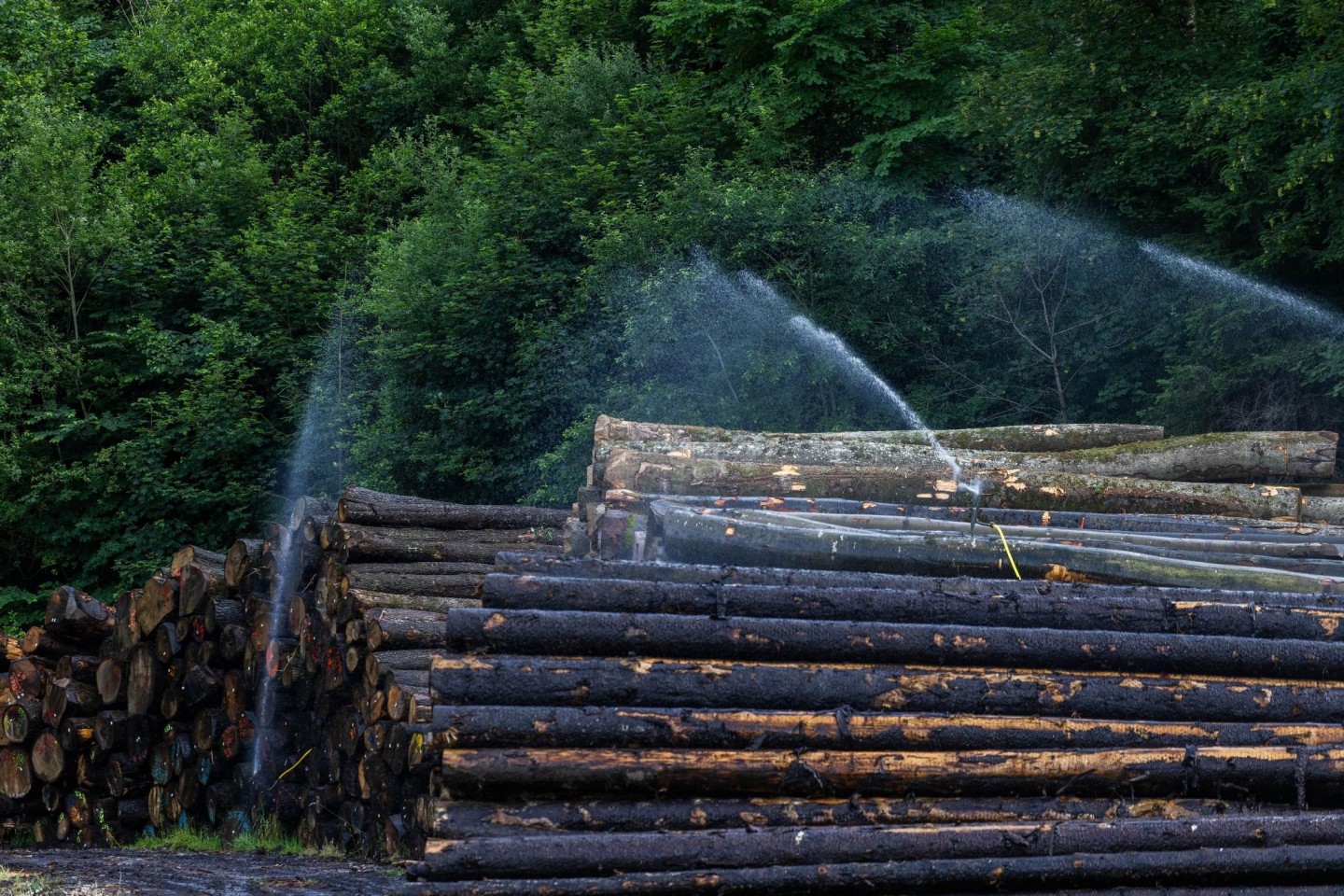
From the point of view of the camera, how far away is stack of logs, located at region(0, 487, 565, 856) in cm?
984

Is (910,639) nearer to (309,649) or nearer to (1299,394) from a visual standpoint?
(309,649)

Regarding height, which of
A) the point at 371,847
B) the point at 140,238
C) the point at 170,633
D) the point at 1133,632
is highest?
the point at 140,238

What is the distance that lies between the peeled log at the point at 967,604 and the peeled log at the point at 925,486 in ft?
7.62

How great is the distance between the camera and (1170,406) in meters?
17.0

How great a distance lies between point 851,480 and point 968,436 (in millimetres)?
3248

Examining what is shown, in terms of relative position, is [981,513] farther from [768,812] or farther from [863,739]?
[768,812]

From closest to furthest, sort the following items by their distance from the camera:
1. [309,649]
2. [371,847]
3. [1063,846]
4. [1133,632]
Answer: [1063,846]
[1133,632]
[371,847]
[309,649]

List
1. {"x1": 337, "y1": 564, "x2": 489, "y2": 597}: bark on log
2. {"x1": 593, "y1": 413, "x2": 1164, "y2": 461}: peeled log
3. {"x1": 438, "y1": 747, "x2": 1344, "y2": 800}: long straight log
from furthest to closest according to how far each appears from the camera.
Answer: {"x1": 593, "y1": 413, "x2": 1164, "y2": 461}: peeled log → {"x1": 337, "y1": 564, "x2": 489, "y2": 597}: bark on log → {"x1": 438, "y1": 747, "x2": 1344, "y2": 800}: long straight log

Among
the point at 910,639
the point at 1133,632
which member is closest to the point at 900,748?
the point at 910,639

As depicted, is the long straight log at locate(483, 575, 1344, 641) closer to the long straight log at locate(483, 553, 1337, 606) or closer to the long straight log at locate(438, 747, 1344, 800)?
the long straight log at locate(483, 553, 1337, 606)

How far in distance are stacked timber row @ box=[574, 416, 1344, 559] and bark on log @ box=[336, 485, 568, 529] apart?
2.16 m

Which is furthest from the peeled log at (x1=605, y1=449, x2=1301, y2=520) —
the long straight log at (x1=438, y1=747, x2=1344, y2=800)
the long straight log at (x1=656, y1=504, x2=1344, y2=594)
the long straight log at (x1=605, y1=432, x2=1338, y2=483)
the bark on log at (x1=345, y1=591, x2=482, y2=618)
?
the long straight log at (x1=438, y1=747, x2=1344, y2=800)

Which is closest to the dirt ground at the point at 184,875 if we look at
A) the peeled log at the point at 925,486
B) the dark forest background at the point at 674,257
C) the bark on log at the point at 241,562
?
the bark on log at the point at 241,562

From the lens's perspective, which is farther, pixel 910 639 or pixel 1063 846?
pixel 910 639
